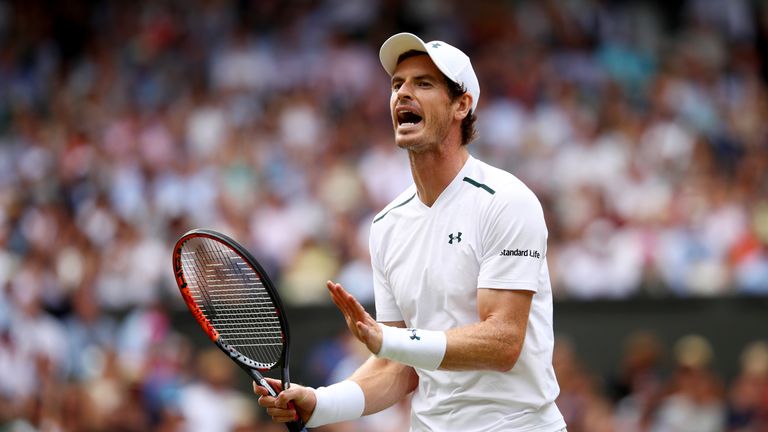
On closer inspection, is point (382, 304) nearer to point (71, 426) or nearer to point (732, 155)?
point (71, 426)

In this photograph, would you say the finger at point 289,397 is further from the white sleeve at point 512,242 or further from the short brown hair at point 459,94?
the short brown hair at point 459,94

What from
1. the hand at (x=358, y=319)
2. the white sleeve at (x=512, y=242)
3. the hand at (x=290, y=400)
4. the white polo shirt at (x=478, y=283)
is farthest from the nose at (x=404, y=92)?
the hand at (x=290, y=400)

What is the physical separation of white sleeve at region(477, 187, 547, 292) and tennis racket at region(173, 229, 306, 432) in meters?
0.82

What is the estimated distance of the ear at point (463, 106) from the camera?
16.1ft

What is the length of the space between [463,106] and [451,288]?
72 centimetres

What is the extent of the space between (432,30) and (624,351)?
17.6ft

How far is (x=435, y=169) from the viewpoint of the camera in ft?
16.1

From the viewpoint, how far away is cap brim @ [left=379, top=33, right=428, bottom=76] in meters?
4.79

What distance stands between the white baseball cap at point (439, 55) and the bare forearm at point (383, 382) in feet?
3.54

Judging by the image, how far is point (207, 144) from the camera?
42.2 feet

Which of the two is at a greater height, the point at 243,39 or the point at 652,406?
the point at 243,39

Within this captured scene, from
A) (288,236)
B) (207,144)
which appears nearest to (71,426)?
(288,236)

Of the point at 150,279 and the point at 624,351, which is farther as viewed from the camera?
the point at 150,279

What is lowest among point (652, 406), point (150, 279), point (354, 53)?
point (652, 406)
